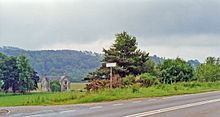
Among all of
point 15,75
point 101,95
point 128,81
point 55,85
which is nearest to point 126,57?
point 128,81

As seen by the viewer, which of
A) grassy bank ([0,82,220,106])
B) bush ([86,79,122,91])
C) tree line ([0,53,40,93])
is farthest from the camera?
tree line ([0,53,40,93])

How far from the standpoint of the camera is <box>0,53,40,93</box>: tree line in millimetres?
108812

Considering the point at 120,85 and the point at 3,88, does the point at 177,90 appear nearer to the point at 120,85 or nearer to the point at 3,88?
the point at 120,85

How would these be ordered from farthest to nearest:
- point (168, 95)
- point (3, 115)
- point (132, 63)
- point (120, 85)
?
point (132, 63) → point (120, 85) → point (168, 95) → point (3, 115)

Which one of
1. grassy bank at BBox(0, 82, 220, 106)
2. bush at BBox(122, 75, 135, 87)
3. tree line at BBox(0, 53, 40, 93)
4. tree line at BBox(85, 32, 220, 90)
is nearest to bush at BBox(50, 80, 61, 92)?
tree line at BBox(0, 53, 40, 93)

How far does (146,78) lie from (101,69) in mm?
22293

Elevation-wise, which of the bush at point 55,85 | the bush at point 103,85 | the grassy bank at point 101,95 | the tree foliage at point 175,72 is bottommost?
the grassy bank at point 101,95

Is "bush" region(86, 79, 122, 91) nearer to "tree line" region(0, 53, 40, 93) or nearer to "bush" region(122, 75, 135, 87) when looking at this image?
"bush" region(122, 75, 135, 87)

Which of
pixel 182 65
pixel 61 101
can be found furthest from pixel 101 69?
pixel 61 101

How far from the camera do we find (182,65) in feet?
198

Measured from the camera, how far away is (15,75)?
11050 centimetres

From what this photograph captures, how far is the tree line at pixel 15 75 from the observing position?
109 metres

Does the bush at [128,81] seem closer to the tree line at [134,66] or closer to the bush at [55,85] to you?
the tree line at [134,66]

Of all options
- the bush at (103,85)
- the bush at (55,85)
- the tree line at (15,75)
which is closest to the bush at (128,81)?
the bush at (103,85)
